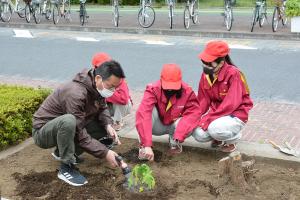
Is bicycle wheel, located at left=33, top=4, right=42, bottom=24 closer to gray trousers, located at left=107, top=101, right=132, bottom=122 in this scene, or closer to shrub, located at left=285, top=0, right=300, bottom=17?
shrub, located at left=285, top=0, right=300, bottom=17

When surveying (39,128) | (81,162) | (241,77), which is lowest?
(81,162)

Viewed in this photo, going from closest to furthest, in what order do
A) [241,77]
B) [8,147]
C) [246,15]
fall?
[241,77]
[8,147]
[246,15]

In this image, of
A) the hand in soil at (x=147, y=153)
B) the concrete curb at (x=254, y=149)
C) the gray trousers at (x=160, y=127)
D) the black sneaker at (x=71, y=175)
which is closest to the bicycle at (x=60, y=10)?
the concrete curb at (x=254, y=149)

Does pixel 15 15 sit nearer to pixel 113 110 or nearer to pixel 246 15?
pixel 246 15

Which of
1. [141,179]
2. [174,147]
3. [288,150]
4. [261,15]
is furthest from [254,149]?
[261,15]

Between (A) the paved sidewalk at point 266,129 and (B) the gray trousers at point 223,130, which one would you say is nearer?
(B) the gray trousers at point 223,130

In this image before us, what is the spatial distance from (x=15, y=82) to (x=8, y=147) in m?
3.81

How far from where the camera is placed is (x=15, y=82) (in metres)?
8.48

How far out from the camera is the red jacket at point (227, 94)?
173 inches

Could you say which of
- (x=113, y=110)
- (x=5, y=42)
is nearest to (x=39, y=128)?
(x=113, y=110)

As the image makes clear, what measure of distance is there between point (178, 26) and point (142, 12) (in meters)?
1.23

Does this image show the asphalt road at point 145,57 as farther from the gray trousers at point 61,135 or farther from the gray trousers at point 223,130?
the gray trousers at point 61,135

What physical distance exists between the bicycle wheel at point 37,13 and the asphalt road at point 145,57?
2.98 meters

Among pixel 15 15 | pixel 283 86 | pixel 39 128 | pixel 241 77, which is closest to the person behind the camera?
pixel 39 128
